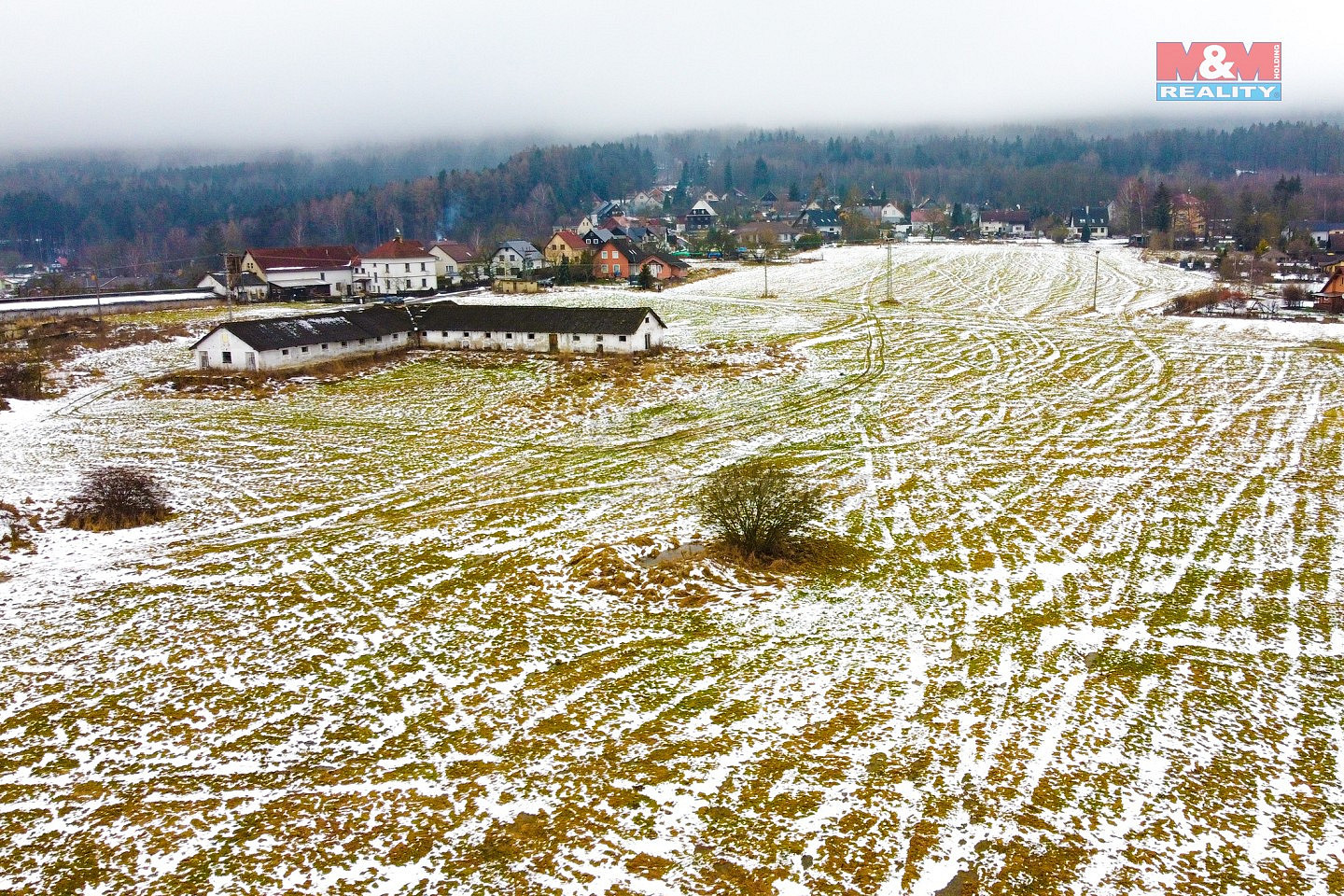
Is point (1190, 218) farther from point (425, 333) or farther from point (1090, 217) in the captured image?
point (425, 333)

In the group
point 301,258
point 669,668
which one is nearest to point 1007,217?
point 301,258

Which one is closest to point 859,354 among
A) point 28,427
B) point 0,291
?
point 28,427

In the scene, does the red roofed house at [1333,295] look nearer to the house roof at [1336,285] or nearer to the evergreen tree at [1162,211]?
the house roof at [1336,285]

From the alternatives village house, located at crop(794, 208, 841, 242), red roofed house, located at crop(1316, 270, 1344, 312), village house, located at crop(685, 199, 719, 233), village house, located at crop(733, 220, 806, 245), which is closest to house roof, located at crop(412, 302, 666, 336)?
red roofed house, located at crop(1316, 270, 1344, 312)

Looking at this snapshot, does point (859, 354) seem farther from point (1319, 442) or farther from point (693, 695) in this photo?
point (693, 695)

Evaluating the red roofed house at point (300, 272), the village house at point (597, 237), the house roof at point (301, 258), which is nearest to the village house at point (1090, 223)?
the village house at point (597, 237)
